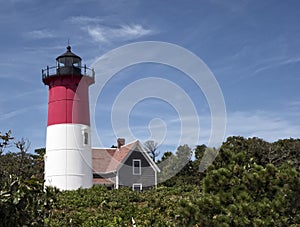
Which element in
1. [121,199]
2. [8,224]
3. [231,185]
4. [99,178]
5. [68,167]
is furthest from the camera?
[99,178]

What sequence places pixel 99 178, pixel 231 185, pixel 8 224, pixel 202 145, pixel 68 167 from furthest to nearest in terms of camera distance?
pixel 202 145 → pixel 99 178 → pixel 68 167 → pixel 231 185 → pixel 8 224

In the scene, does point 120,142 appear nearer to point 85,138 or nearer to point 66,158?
point 85,138

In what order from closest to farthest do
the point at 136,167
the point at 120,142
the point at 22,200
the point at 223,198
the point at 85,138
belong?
the point at 22,200 → the point at 223,198 → the point at 85,138 → the point at 136,167 → the point at 120,142

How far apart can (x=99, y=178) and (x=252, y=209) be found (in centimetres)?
2240

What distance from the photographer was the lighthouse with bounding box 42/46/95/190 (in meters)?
23.7

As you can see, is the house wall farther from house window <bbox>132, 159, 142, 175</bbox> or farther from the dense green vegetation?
the dense green vegetation

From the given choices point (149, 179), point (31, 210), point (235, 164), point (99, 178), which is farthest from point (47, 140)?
point (31, 210)

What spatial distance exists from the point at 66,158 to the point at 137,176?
6.94m

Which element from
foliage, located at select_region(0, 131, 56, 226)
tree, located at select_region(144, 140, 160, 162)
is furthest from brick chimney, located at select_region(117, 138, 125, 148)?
foliage, located at select_region(0, 131, 56, 226)

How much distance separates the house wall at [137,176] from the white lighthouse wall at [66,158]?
480 cm

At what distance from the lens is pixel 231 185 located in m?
7.62

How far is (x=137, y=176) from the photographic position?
A: 29.6m

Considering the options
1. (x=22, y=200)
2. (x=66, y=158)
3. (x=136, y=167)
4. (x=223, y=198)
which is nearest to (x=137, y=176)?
(x=136, y=167)

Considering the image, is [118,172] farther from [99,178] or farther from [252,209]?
[252,209]
